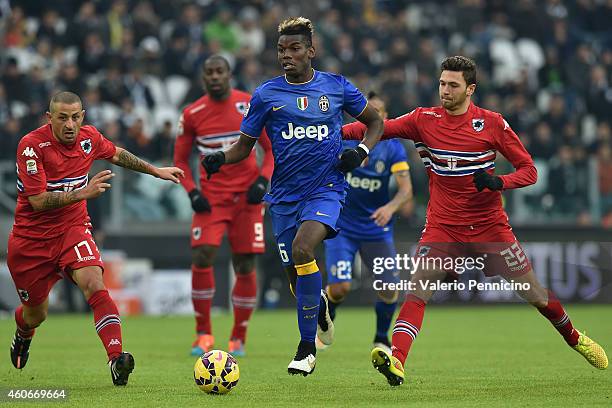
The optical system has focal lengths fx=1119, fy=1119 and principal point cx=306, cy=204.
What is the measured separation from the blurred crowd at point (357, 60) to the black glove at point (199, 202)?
707cm

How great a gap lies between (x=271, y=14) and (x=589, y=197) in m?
7.98

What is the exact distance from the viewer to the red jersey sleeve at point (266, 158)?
12.0 m

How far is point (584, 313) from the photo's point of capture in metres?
18.0

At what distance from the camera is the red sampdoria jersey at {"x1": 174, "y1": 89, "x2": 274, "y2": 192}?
39.7 ft

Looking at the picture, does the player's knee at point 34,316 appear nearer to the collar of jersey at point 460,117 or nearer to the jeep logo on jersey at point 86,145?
the jeep logo on jersey at point 86,145

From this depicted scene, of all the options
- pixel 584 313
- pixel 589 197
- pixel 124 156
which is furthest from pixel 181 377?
pixel 589 197

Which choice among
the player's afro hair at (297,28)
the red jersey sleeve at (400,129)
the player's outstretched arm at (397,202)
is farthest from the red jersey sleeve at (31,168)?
the player's outstretched arm at (397,202)

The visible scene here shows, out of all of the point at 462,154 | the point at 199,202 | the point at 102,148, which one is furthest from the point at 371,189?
the point at 102,148

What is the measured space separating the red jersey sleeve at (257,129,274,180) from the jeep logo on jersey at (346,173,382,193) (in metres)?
0.89

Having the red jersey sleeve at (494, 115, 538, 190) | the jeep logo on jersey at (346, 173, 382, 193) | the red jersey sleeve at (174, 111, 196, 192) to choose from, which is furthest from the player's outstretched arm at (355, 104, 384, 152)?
the red jersey sleeve at (174, 111, 196, 192)

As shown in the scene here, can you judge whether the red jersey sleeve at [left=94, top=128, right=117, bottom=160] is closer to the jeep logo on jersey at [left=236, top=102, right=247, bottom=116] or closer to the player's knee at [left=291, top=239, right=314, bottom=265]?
the player's knee at [left=291, top=239, right=314, bottom=265]

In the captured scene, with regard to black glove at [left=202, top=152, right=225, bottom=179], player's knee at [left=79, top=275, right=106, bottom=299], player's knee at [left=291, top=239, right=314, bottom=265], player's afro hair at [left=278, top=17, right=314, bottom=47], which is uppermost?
player's afro hair at [left=278, top=17, right=314, bottom=47]

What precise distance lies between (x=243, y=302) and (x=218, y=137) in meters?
1.81

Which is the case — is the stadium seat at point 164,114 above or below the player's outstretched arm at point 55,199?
below
